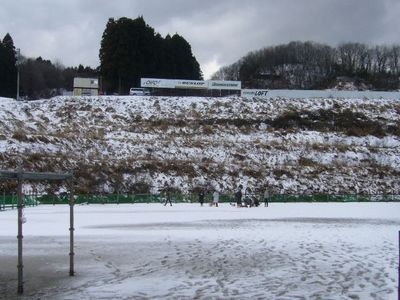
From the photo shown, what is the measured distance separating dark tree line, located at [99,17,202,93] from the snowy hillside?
57.3ft

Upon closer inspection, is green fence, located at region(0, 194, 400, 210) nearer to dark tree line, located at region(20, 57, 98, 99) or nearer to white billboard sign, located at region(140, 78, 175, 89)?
white billboard sign, located at region(140, 78, 175, 89)

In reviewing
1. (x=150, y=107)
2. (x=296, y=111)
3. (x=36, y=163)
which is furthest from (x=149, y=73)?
(x=36, y=163)

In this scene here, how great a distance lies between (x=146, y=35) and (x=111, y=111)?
91.1 ft

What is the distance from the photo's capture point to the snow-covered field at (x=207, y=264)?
29.9ft

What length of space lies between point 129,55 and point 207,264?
83043mm

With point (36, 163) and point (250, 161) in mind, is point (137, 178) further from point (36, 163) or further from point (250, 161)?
point (250, 161)

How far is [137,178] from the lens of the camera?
5353 cm

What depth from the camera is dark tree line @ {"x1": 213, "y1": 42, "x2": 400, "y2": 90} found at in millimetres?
130125

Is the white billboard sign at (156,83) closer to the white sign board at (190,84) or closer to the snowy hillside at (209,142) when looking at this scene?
the white sign board at (190,84)

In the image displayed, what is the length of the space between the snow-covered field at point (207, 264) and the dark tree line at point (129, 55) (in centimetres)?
7365

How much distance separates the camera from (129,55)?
92.0m

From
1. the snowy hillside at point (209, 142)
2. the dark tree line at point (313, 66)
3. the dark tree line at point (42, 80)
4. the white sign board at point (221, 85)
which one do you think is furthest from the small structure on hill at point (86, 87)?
the dark tree line at point (313, 66)

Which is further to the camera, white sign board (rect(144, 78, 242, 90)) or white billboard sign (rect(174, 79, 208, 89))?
white billboard sign (rect(174, 79, 208, 89))

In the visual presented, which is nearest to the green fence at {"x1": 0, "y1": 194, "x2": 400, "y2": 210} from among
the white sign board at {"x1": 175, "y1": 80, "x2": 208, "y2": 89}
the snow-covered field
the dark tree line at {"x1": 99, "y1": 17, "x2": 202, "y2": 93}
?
the snow-covered field
